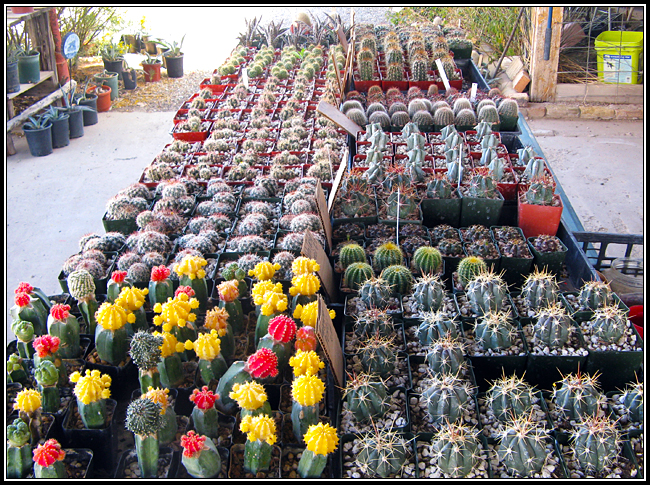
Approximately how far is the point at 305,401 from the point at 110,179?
237 inches

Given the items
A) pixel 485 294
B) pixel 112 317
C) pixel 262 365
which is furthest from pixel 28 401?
pixel 485 294

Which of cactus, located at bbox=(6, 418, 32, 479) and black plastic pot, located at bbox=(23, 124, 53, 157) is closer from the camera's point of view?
cactus, located at bbox=(6, 418, 32, 479)

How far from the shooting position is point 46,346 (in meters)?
2.52

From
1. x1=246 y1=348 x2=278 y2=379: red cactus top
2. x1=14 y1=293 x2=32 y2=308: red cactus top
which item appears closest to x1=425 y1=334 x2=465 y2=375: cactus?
x1=246 y1=348 x2=278 y2=379: red cactus top

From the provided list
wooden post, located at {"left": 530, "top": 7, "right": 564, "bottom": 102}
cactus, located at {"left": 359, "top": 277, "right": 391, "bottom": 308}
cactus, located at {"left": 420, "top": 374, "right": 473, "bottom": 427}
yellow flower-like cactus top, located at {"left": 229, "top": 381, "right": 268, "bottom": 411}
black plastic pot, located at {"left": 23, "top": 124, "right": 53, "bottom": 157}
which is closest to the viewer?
yellow flower-like cactus top, located at {"left": 229, "top": 381, "right": 268, "bottom": 411}

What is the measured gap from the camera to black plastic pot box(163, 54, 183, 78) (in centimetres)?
1181

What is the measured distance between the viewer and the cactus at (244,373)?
7.53 feet

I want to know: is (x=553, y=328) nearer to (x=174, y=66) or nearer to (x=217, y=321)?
(x=217, y=321)

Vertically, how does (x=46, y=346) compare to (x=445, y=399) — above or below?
above

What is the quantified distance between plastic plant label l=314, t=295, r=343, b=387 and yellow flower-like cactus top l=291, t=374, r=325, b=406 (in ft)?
0.63

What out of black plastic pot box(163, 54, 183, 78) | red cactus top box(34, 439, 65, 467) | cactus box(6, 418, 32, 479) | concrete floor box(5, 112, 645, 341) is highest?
black plastic pot box(163, 54, 183, 78)

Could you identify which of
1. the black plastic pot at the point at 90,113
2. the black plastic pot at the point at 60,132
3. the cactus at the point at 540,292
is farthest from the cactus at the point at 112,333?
the black plastic pot at the point at 90,113

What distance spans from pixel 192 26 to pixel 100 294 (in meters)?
14.4

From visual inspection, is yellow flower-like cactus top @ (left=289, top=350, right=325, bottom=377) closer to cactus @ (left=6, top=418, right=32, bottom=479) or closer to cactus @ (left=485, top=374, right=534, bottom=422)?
cactus @ (left=485, top=374, right=534, bottom=422)
